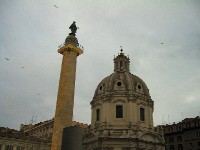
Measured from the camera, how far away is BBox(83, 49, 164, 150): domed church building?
43.0 m

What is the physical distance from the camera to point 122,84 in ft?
159

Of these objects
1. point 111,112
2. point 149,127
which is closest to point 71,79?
point 111,112

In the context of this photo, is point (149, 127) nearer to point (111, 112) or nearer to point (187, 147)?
point (111, 112)

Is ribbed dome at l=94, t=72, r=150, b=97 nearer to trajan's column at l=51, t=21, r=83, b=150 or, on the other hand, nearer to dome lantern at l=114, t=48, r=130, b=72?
dome lantern at l=114, t=48, r=130, b=72

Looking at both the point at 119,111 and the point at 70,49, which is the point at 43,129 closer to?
the point at 119,111

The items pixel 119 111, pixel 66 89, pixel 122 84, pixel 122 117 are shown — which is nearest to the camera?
pixel 66 89

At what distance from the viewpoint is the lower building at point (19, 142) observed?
4250 cm

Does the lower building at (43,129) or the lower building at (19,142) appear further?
the lower building at (43,129)

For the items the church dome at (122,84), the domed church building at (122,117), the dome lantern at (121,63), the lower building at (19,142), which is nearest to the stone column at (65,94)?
the domed church building at (122,117)

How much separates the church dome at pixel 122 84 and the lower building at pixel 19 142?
45.4 ft

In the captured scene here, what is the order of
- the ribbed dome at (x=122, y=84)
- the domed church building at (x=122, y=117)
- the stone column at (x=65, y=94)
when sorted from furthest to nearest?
the ribbed dome at (x=122, y=84)
the domed church building at (x=122, y=117)
the stone column at (x=65, y=94)

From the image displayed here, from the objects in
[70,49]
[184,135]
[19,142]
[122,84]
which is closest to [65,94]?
[70,49]

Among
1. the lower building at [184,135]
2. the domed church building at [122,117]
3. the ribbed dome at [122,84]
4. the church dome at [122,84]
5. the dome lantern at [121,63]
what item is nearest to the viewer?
the domed church building at [122,117]

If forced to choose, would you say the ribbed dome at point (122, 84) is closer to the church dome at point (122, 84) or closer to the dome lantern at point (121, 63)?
the church dome at point (122, 84)
